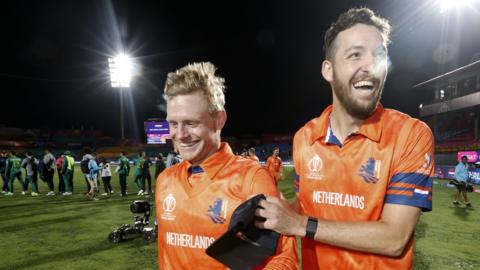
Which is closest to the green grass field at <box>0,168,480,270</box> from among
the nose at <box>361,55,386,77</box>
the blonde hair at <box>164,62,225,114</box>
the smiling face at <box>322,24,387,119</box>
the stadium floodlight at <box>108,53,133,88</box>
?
the blonde hair at <box>164,62,225,114</box>

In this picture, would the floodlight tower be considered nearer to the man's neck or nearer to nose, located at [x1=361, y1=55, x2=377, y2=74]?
the man's neck

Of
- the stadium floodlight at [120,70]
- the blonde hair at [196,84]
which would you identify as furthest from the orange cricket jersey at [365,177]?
the stadium floodlight at [120,70]

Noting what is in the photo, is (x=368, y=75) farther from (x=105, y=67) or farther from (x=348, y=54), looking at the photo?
(x=105, y=67)

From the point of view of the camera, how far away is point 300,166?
231cm

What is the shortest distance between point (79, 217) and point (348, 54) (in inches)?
442

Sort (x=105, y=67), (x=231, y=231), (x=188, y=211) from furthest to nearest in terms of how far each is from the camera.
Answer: (x=105, y=67) → (x=188, y=211) → (x=231, y=231)

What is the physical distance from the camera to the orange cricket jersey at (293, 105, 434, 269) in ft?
6.06

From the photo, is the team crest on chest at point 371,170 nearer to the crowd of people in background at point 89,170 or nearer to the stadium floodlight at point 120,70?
the crowd of people in background at point 89,170

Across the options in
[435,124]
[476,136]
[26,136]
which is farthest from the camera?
[26,136]

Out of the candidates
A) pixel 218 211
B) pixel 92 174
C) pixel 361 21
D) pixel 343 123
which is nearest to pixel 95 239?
pixel 92 174

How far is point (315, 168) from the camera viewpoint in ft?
7.27

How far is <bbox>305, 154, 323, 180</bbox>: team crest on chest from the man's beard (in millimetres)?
365

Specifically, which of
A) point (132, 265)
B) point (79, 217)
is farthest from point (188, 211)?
point (79, 217)

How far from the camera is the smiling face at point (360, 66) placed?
191cm
